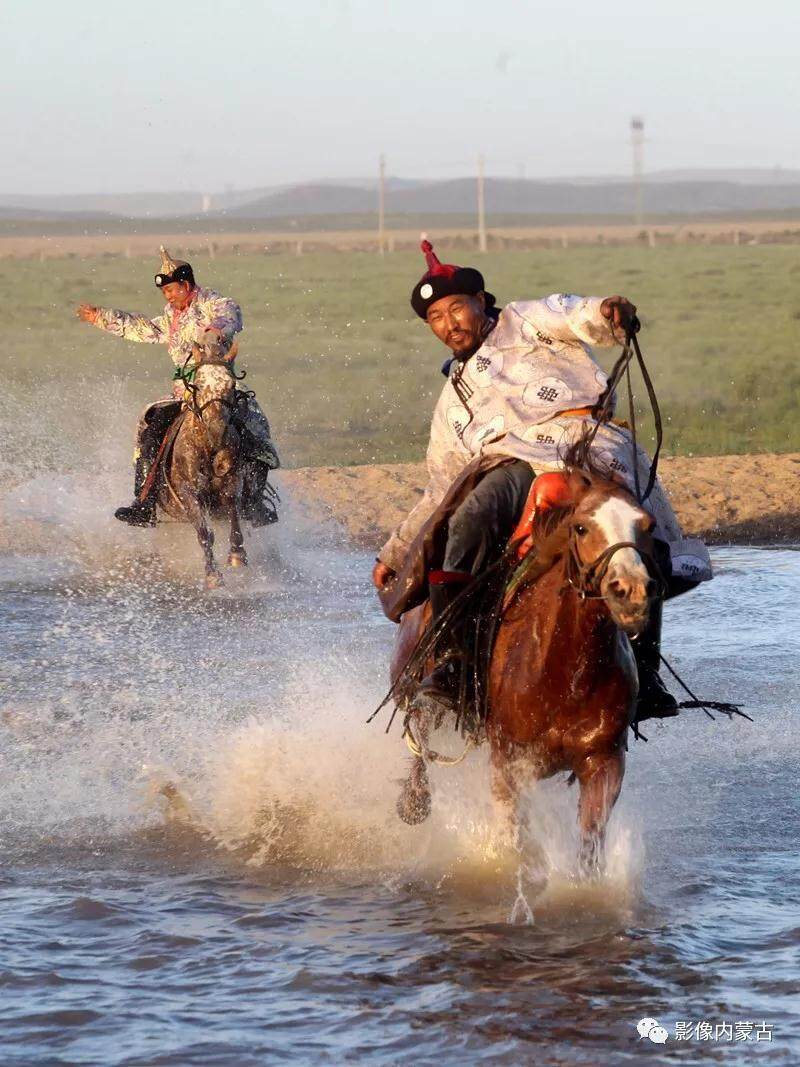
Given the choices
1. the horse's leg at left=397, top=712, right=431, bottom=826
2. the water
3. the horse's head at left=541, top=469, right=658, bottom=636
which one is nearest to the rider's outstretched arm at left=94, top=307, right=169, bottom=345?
the water

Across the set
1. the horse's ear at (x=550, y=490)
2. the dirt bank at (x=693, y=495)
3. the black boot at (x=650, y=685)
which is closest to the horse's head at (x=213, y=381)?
the dirt bank at (x=693, y=495)

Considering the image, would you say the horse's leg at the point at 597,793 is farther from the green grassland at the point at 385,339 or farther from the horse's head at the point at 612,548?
the green grassland at the point at 385,339

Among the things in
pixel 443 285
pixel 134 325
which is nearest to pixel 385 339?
pixel 134 325

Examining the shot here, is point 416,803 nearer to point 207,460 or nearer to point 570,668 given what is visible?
point 570,668

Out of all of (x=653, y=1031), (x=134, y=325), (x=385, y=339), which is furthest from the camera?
(x=385, y=339)

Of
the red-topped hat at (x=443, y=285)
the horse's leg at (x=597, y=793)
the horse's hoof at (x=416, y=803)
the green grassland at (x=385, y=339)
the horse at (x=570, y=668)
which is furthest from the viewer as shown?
the green grassland at (x=385, y=339)

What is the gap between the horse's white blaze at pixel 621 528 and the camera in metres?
5.99

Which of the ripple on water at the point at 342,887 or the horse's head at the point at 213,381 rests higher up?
the horse's head at the point at 213,381

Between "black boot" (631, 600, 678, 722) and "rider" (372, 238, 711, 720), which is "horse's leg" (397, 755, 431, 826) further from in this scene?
"black boot" (631, 600, 678, 722)

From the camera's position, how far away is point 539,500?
6.71m

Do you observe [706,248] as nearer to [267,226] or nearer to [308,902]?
[308,902]

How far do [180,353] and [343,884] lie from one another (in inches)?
340

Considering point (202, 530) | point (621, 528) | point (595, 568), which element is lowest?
point (202, 530)

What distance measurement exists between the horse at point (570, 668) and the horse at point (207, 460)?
8399mm
